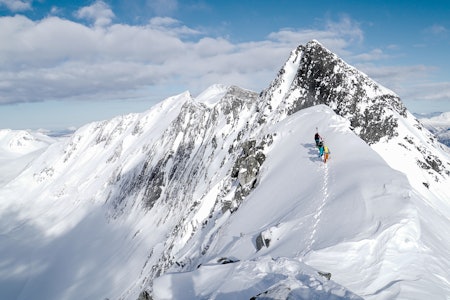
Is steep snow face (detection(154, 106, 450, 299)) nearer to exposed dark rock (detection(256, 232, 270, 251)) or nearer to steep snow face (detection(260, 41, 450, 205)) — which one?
exposed dark rock (detection(256, 232, 270, 251))

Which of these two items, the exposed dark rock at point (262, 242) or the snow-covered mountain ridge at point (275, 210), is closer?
the snow-covered mountain ridge at point (275, 210)

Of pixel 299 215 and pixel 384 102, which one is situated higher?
pixel 384 102

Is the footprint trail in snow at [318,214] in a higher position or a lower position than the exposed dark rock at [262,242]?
higher

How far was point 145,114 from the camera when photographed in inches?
7141

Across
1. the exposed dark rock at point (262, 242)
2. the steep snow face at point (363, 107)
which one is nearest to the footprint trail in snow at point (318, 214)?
the exposed dark rock at point (262, 242)

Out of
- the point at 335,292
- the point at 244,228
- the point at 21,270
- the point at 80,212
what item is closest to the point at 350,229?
the point at 335,292

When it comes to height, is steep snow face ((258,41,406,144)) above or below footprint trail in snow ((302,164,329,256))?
above

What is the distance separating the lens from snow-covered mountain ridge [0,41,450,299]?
525 inches

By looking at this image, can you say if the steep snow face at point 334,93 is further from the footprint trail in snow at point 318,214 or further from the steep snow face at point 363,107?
the footprint trail in snow at point 318,214

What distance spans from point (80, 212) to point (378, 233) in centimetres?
15909

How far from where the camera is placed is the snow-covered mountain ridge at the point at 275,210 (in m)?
13.3

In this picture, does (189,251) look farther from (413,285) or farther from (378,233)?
(413,285)

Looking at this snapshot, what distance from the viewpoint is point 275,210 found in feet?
88.0

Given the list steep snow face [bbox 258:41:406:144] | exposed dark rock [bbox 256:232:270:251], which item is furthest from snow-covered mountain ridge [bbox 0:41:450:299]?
steep snow face [bbox 258:41:406:144]
